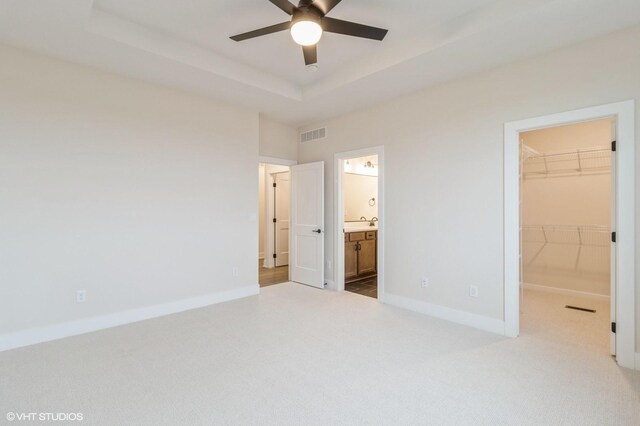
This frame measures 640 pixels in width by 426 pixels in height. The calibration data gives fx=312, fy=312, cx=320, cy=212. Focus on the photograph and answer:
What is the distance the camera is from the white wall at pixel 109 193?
2.93m

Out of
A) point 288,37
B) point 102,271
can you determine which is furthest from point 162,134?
point 288,37

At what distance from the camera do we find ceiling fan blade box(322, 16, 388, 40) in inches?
91.0

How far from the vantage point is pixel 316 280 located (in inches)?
201

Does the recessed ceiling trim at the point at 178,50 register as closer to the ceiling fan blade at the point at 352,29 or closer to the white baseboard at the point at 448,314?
the ceiling fan blade at the point at 352,29

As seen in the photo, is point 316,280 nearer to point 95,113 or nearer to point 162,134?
point 162,134

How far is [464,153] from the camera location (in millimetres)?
3494

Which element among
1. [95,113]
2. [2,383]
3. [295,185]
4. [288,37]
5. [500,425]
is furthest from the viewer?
[295,185]

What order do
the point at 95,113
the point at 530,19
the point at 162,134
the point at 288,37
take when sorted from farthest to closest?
the point at 162,134
the point at 95,113
the point at 288,37
the point at 530,19

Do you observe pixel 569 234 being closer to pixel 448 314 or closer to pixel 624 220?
pixel 624 220

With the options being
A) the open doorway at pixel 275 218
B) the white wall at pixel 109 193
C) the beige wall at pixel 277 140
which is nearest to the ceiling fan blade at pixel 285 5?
the white wall at pixel 109 193

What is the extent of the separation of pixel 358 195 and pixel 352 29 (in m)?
4.40

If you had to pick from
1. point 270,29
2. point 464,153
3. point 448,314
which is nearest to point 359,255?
point 448,314

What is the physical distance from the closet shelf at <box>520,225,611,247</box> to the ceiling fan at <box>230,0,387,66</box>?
338 cm

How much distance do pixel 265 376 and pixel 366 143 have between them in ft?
10.7
